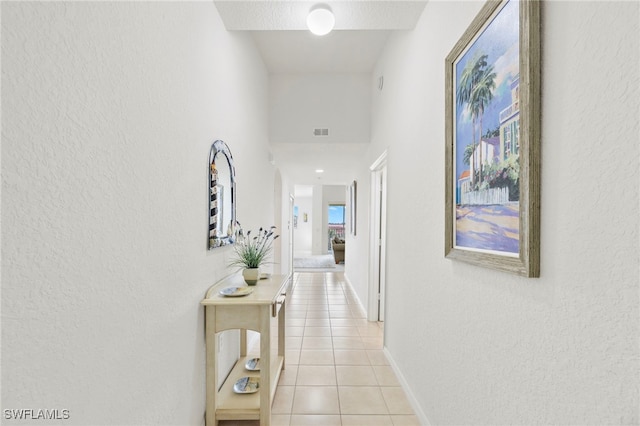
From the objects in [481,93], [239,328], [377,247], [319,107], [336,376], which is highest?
[319,107]

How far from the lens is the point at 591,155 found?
0.76m

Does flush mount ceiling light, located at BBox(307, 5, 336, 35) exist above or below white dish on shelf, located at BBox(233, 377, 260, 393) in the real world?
above

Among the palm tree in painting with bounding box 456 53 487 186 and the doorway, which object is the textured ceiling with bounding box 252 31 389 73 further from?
the palm tree in painting with bounding box 456 53 487 186

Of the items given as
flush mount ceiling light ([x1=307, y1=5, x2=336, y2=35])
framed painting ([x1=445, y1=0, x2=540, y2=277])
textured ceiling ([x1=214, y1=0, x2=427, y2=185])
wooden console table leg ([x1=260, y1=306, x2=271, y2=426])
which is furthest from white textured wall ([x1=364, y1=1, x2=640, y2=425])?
wooden console table leg ([x1=260, y1=306, x2=271, y2=426])

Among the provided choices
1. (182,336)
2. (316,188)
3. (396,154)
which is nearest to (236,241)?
(182,336)

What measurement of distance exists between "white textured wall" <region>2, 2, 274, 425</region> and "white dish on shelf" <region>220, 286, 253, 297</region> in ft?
0.65

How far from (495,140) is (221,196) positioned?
164 cm

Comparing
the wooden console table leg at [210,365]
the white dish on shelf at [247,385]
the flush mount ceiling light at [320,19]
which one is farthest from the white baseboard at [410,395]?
the flush mount ceiling light at [320,19]

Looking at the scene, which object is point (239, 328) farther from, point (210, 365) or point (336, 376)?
point (336, 376)

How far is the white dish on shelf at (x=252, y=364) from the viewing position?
7.89 ft

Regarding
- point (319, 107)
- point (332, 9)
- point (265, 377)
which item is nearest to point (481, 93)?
A: point (332, 9)

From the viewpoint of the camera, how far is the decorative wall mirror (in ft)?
6.44

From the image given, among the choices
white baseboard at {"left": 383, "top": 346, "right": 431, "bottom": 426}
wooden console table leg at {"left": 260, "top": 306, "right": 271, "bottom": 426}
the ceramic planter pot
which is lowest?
white baseboard at {"left": 383, "top": 346, "right": 431, "bottom": 426}

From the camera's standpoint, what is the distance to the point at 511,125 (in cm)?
104
